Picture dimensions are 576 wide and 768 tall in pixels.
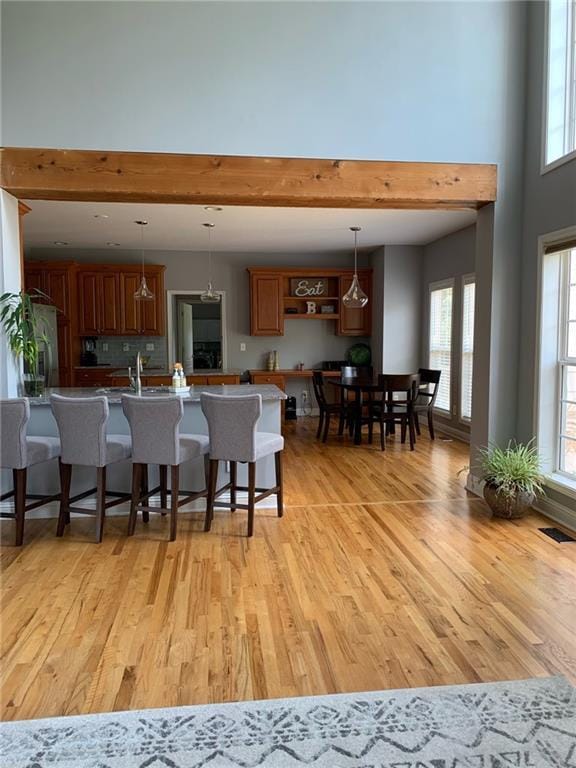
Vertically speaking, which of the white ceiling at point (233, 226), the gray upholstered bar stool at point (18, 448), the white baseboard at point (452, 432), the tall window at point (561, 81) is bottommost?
the white baseboard at point (452, 432)

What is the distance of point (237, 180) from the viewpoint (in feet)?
12.3

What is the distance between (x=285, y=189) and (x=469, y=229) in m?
3.39

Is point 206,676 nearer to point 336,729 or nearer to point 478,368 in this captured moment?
point 336,729

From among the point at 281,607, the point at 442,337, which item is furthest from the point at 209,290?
the point at 281,607

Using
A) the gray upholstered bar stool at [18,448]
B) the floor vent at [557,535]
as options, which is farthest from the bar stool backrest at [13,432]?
the floor vent at [557,535]

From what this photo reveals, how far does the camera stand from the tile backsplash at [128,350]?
8117 millimetres

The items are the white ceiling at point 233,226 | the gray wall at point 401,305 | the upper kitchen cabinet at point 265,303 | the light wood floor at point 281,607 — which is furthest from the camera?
the upper kitchen cabinet at point 265,303

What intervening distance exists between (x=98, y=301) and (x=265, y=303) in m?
2.55

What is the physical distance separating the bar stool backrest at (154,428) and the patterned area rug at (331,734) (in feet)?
5.52

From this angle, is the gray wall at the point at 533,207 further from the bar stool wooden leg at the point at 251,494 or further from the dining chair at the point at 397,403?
the bar stool wooden leg at the point at 251,494

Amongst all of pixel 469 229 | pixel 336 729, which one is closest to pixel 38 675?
pixel 336 729

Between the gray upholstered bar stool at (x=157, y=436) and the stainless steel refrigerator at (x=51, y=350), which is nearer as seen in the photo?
the gray upholstered bar stool at (x=157, y=436)

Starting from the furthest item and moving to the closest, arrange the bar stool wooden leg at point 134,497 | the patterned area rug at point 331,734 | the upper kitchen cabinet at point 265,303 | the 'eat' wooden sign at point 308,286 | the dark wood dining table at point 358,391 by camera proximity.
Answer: the 'eat' wooden sign at point 308,286 < the upper kitchen cabinet at point 265,303 < the dark wood dining table at point 358,391 < the bar stool wooden leg at point 134,497 < the patterned area rug at point 331,734

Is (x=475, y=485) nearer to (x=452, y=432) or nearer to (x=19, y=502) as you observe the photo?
(x=452, y=432)
